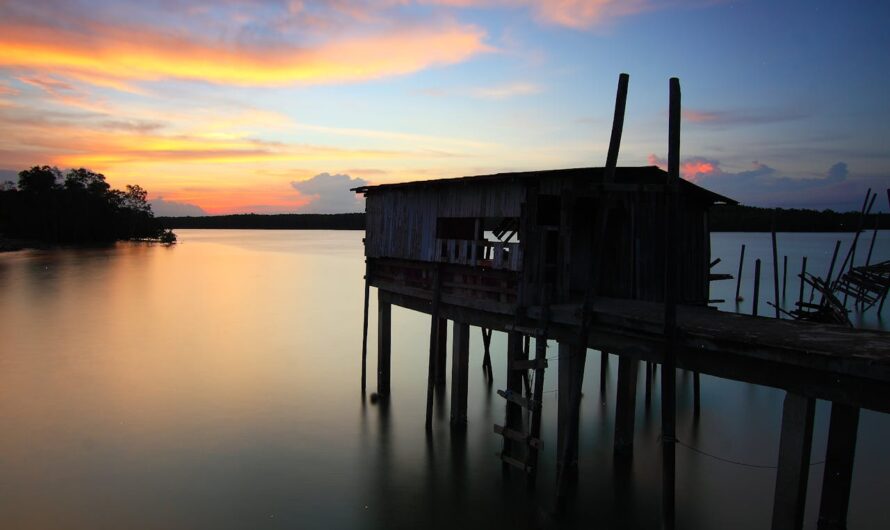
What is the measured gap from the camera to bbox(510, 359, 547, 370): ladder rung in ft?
37.8

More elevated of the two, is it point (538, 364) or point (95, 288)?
point (538, 364)

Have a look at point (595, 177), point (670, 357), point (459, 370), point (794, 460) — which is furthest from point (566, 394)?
point (794, 460)

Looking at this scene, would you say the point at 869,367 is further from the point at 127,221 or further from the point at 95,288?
the point at 127,221

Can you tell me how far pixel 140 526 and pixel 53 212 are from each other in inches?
3730

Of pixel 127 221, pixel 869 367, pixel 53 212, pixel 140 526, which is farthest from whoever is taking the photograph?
pixel 127 221

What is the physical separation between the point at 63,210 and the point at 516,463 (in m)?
98.7

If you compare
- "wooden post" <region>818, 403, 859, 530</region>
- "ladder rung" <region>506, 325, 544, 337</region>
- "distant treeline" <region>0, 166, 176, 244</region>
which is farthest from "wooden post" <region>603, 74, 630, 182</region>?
"distant treeline" <region>0, 166, 176, 244</region>

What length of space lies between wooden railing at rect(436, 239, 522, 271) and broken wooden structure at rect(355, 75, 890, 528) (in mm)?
33

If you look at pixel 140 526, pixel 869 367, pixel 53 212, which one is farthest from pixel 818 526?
pixel 53 212

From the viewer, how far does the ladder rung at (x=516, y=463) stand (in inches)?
480

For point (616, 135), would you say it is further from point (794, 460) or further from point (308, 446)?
point (308, 446)

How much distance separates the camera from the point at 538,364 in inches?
454

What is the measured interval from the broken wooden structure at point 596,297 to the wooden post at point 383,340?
1.8 inches

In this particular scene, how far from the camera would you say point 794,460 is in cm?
760
